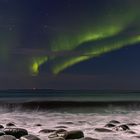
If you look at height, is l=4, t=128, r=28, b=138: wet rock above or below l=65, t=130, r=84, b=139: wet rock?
above

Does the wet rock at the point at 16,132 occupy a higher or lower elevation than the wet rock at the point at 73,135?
higher

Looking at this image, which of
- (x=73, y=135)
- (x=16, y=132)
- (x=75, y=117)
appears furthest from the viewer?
(x=75, y=117)

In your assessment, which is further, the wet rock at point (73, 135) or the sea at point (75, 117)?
the sea at point (75, 117)

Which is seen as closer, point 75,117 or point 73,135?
point 73,135

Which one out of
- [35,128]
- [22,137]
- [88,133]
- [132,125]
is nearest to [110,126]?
[132,125]

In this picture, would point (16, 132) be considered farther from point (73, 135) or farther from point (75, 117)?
point (75, 117)

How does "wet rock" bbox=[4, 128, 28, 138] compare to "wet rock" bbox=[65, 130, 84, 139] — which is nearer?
"wet rock" bbox=[65, 130, 84, 139]

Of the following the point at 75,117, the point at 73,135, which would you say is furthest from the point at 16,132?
the point at 75,117

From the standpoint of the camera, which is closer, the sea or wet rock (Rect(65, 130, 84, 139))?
wet rock (Rect(65, 130, 84, 139))

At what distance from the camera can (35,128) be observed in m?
15.8

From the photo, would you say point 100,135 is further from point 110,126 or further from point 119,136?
point 110,126

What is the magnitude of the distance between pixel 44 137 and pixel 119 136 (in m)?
2.97

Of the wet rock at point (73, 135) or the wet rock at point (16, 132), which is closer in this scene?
the wet rock at point (73, 135)

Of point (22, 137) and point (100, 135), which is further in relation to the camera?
point (100, 135)
